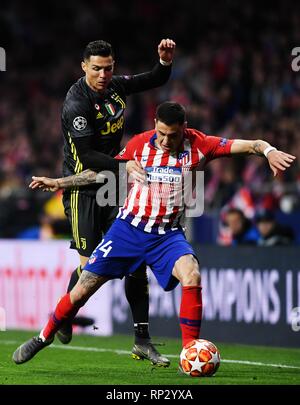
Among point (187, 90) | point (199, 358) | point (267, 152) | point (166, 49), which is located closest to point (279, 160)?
point (267, 152)

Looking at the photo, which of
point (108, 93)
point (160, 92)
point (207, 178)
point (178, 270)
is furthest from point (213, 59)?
point (178, 270)

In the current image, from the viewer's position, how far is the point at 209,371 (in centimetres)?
785

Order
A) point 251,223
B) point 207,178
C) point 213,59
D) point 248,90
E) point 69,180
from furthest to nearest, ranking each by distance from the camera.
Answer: point 213,59 → point 248,90 → point 207,178 → point 251,223 → point 69,180

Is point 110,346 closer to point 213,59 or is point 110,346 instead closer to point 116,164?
point 116,164

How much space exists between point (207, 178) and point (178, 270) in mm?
8596

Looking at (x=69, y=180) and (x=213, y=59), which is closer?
(x=69, y=180)

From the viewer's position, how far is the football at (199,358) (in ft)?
25.3

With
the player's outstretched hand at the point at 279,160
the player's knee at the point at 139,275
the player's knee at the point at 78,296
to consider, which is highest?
the player's outstretched hand at the point at 279,160

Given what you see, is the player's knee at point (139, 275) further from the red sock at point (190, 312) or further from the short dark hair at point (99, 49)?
the short dark hair at point (99, 49)

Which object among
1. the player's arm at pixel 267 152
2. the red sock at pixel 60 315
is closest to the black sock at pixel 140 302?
the red sock at pixel 60 315

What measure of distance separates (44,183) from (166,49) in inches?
64.6

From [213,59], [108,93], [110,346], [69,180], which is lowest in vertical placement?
[110,346]

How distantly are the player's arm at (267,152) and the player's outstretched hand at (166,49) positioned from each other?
1.27 m

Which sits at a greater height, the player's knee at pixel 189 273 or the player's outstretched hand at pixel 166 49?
the player's outstretched hand at pixel 166 49
